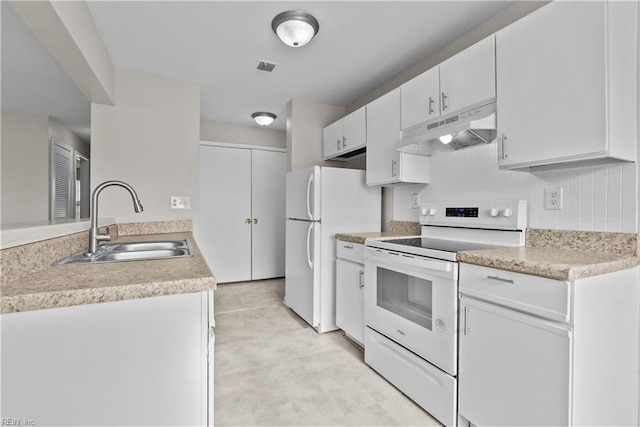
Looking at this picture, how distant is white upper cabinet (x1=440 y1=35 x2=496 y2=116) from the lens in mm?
1738

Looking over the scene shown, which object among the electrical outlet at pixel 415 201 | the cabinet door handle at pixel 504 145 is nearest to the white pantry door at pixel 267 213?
the electrical outlet at pixel 415 201

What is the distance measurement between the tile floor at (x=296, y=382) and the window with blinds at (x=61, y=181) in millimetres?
3489

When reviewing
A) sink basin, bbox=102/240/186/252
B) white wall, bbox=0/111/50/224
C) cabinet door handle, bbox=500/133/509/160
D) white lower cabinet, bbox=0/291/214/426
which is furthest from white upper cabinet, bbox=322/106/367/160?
white wall, bbox=0/111/50/224

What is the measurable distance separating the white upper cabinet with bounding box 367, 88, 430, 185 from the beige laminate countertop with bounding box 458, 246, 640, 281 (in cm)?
106

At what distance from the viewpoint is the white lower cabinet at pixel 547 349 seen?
115cm

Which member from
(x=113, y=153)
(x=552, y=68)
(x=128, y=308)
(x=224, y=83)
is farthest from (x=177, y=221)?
(x=552, y=68)

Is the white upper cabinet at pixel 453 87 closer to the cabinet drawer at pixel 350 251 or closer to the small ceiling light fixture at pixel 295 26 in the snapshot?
the small ceiling light fixture at pixel 295 26

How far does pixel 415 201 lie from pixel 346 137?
97cm

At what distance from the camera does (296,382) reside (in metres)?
1.98

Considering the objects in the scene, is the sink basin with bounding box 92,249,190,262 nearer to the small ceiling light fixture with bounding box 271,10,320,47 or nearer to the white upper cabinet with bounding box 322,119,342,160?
the small ceiling light fixture with bounding box 271,10,320,47

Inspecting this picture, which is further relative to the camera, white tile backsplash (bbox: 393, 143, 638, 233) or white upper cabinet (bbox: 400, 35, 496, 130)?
white upper cabinet (bbox: 400, 35, 496, 130)

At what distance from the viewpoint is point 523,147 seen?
1580 mm

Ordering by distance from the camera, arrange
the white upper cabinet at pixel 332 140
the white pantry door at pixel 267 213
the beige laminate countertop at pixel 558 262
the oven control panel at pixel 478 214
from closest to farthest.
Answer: the beige laminate countertop at pixel 558 262, the oven control panel at pixel 478 214, the white upper cabinet at pixel 332 140, the white pantry door at pixel 267 213

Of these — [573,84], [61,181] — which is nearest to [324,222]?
[573,84]
